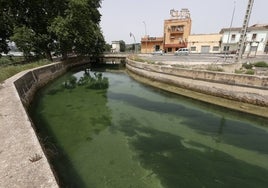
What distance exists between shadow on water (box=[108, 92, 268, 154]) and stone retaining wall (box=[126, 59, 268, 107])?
2.86m

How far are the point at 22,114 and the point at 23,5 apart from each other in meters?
23.0

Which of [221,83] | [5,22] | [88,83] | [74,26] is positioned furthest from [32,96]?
[5,22]

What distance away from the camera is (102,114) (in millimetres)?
10438

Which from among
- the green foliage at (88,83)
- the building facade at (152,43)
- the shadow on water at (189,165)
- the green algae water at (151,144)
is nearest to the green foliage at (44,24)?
the green foliage at (88,83)

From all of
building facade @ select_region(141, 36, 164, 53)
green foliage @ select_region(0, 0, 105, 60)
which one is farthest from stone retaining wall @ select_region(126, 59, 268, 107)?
building facade @ select_region(141, 36, 164, 53)

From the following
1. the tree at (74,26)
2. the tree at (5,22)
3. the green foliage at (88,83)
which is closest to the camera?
the green foliage at (88,83)

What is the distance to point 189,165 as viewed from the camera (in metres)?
6.07

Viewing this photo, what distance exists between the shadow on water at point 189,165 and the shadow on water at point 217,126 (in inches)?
57.2

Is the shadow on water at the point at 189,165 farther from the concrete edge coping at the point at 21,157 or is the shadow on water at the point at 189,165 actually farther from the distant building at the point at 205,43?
the distant building at the point at 205,43

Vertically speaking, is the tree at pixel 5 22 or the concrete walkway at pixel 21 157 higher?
the tree at pixel 5 22

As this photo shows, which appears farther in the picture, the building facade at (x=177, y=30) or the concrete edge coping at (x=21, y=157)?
the building facade at (x=177, y=30)

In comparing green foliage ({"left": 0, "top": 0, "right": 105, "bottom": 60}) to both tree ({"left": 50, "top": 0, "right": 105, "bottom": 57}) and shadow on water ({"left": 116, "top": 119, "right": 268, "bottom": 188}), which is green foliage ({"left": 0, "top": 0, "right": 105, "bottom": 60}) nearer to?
tree ({"left": 50, "top": 0, "right": 105, "bottom": 57})

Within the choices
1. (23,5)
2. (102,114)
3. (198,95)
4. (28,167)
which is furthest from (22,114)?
(23,5)

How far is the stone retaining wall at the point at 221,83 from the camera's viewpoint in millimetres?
11281
